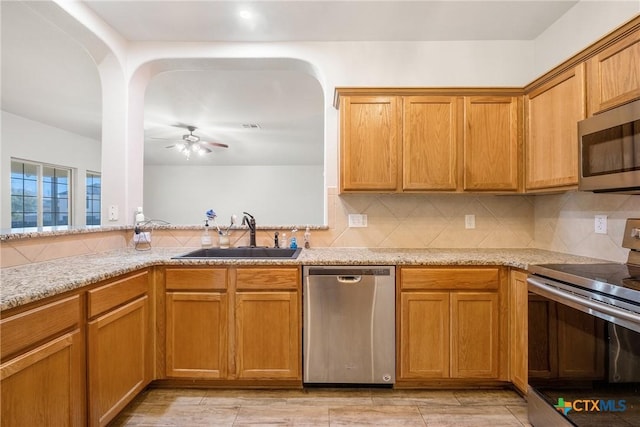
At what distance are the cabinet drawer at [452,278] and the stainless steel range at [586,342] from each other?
30 cm

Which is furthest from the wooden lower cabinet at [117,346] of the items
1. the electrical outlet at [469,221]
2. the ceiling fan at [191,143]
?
the ceiling fan at [191,143]

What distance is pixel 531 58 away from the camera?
2551mm

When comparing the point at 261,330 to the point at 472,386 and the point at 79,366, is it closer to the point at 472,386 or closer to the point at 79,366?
the point at 79,366

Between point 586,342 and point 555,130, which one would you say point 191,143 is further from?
point 586,342

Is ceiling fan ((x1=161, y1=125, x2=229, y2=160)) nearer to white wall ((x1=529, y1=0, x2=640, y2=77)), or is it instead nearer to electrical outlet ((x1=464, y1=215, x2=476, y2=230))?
electrical outlet ((x1=464, y1=215, x2=476, y2=230))

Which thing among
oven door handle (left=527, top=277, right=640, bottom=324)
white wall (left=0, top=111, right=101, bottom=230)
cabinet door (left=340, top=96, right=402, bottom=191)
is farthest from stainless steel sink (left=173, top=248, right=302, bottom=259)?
white wall (left=0, top=111, right=101, bottom=230)

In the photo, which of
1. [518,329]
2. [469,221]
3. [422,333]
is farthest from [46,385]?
[469,221]

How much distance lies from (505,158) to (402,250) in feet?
3.37

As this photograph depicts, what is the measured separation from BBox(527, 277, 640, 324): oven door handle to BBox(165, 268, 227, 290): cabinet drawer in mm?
1818

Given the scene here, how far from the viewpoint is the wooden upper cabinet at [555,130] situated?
1.81 m

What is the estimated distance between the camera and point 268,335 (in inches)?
77.7

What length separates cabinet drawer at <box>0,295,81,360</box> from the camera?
1056 mm

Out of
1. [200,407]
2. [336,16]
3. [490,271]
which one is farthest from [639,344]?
[336,16]

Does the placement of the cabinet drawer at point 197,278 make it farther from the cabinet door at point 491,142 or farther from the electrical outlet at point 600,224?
the electrical outlet at point 600,224
